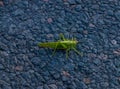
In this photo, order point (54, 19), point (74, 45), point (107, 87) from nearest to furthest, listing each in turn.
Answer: point (107, 87) → point (74, 45) → point (54, 19)

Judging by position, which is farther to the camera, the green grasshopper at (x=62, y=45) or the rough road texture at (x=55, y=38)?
the green grasshopper at (x=62, y=45)

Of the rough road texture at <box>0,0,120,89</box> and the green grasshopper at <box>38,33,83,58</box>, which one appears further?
the green grasshopper at <box>38,33,83,58</box>

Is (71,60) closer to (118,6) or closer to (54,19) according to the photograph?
(54,19)

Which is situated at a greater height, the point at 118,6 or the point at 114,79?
the point at 118,6

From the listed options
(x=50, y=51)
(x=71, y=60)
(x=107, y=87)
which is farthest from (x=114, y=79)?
(x=50, y=51)

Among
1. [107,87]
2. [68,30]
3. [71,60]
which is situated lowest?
[107,87]

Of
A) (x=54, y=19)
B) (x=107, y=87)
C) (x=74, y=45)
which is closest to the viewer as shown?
(x=107, y=87)

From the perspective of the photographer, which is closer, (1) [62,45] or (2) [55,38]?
(1) [62,45]

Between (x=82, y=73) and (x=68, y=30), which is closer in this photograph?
(x=82, y=73)
